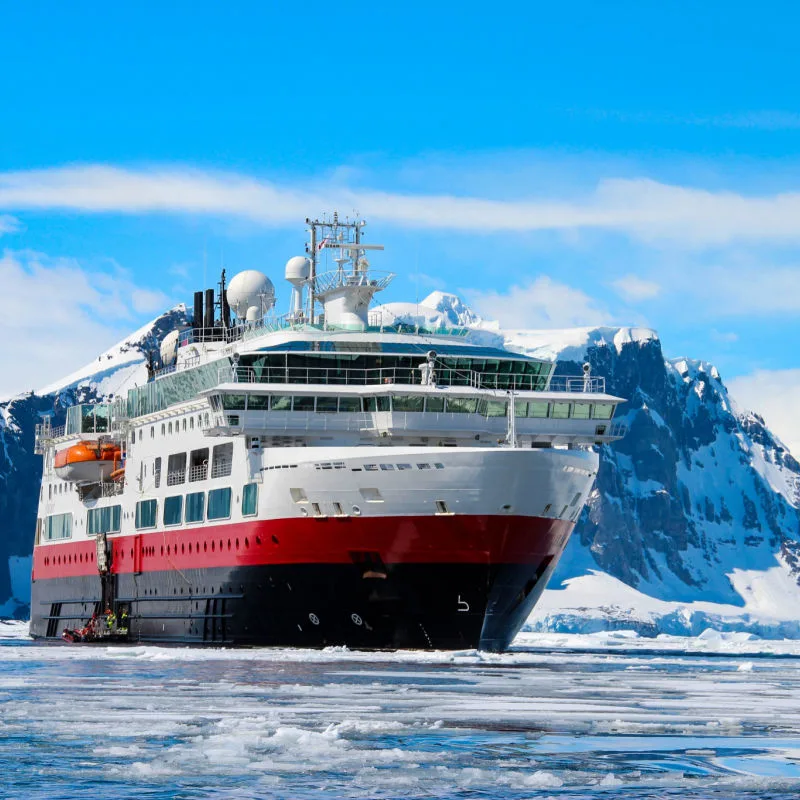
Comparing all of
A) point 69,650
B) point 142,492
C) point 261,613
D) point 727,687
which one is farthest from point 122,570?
point 727,687

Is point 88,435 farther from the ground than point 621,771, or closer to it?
farther from the ground

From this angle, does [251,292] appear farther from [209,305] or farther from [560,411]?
[560,411]

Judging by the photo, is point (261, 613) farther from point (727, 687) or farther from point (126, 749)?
point (126, 749)

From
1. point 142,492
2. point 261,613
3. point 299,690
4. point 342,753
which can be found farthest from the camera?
point 142,492

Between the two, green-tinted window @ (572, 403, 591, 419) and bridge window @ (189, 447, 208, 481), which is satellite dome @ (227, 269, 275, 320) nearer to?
bridge window @ (189, 447, 208, 481)

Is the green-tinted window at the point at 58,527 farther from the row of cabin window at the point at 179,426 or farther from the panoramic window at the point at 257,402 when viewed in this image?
the panoramic window at the point at 257,402

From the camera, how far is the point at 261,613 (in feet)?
182

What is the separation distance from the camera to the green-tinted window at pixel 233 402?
5572 centimetres

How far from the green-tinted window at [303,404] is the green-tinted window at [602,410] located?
10675 mm

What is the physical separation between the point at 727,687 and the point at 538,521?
12.0m

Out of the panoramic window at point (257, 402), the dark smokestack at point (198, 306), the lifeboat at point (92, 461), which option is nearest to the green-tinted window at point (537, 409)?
the panoramic window at point (257, 402)

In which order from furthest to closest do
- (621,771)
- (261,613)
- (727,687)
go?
(261,613)
(727,687)
(621,771)

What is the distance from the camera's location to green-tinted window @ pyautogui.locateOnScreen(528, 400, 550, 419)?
2271 inches

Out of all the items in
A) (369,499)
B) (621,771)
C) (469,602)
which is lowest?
(621,771)
